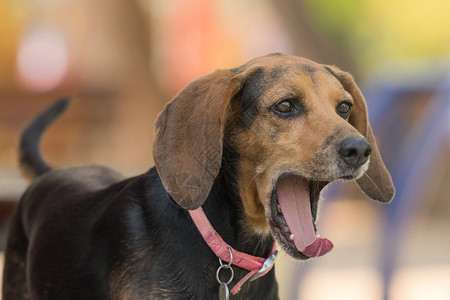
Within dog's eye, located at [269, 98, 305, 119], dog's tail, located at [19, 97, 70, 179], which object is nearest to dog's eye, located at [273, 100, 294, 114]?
dog's eye, located at [269, 98, 305, 119]

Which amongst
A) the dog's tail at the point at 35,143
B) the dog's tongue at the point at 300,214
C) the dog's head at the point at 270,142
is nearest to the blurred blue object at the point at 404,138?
the dog's tail at the point at 35,143

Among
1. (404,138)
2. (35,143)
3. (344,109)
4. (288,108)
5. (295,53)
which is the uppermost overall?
(288,108)

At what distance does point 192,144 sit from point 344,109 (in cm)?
69

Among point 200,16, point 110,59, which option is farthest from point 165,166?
point 110,59

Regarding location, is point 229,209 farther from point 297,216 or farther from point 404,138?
point 404,138

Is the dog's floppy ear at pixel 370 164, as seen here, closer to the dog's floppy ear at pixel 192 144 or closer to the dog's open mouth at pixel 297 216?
the dog's open mouth at pixel 297 216

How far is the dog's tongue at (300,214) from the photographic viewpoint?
3.19 metres

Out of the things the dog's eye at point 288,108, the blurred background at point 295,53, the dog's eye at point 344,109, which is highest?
the dog's eye at point 288,108

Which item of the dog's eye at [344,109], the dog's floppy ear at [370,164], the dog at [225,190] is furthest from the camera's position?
the dog's floppy ear at [370,164]

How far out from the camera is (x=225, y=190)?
3340mm

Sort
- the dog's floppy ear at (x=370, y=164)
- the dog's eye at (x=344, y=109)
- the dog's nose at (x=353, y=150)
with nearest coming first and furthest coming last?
1. the dog's nose at (x=353, y=150)
2. the dog's eye at (x=344, y=109)
3. the dog's floppy ear at (x=370, y=164)

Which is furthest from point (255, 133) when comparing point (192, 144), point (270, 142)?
point (192, 144)

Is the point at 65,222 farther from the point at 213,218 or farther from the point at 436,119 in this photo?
the point at 436,119

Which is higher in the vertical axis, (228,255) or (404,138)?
(228,255)
